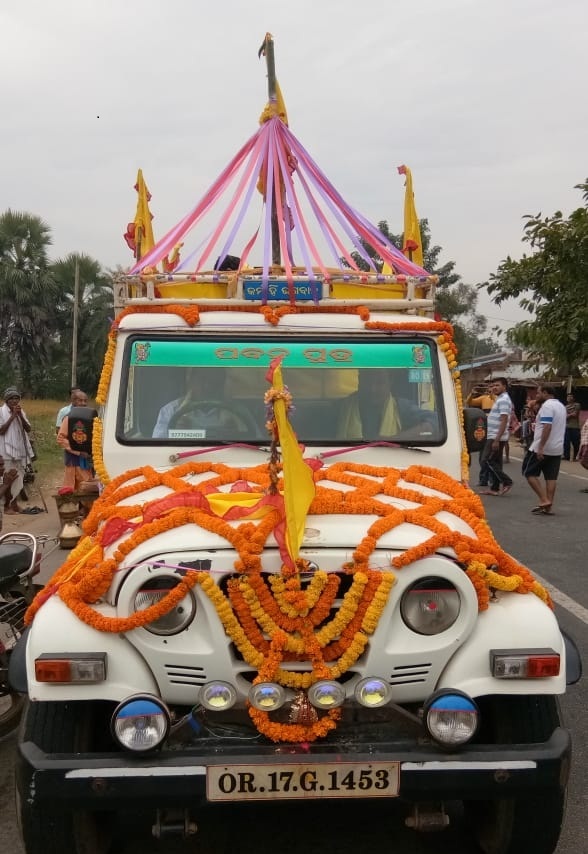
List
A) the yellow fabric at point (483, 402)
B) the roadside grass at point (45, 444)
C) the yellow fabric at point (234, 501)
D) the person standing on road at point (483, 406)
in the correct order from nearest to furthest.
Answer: the yellow fabric at point (234, 501) → the person standing on road at point (483, 406) → the yellow fabric at point (483, 402) → the roadside grass at point (45, 444)

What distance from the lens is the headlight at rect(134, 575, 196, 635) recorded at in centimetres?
263

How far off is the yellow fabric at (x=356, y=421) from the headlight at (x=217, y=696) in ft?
5.33

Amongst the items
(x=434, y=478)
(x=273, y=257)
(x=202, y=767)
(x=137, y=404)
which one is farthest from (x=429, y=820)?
(x=273, y=257)

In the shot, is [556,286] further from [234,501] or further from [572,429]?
[234,501]

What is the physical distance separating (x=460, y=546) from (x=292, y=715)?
0.78 metres

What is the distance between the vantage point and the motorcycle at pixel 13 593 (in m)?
4.00

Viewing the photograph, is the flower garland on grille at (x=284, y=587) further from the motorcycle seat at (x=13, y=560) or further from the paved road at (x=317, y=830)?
the motorcycle seat at (x=13, y=560)

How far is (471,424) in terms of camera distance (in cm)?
420

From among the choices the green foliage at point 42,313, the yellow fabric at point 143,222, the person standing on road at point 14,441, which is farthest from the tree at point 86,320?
the yellow fabric at point 143,222

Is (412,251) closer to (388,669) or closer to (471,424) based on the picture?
(471,424)

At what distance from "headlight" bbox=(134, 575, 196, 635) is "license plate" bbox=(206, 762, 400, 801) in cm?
44

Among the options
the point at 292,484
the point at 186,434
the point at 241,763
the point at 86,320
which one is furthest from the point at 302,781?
the point at 86,320

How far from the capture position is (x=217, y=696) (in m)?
2.61

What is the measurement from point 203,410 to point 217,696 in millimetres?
1681
